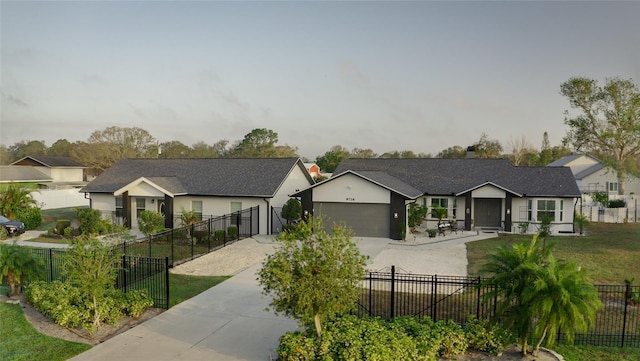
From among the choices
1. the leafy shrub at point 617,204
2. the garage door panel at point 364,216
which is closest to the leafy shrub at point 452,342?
the garage door panel at point 364,216

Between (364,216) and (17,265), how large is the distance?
17.9 metres

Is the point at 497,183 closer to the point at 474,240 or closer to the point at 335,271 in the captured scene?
the point at 474,240

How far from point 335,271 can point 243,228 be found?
1841 cm

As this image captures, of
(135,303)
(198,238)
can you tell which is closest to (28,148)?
(198,238)

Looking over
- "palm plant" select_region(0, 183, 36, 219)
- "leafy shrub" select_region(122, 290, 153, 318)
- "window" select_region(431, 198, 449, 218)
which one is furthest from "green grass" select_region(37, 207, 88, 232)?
"window" select_region(431, 198, 449, 218)

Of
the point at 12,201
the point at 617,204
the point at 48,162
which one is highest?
the point at 48,162

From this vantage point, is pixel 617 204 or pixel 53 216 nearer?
pixel 53 216

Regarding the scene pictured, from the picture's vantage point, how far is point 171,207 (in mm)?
27781

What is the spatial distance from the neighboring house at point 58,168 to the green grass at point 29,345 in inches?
2060

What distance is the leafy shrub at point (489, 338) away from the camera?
9860 mm

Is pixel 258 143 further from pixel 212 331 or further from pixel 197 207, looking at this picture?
pixel 212 331

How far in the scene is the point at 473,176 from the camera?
106 feet

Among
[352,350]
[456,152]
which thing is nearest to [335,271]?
[352,350]

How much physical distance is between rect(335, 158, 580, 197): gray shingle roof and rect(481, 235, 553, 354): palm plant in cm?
2077
